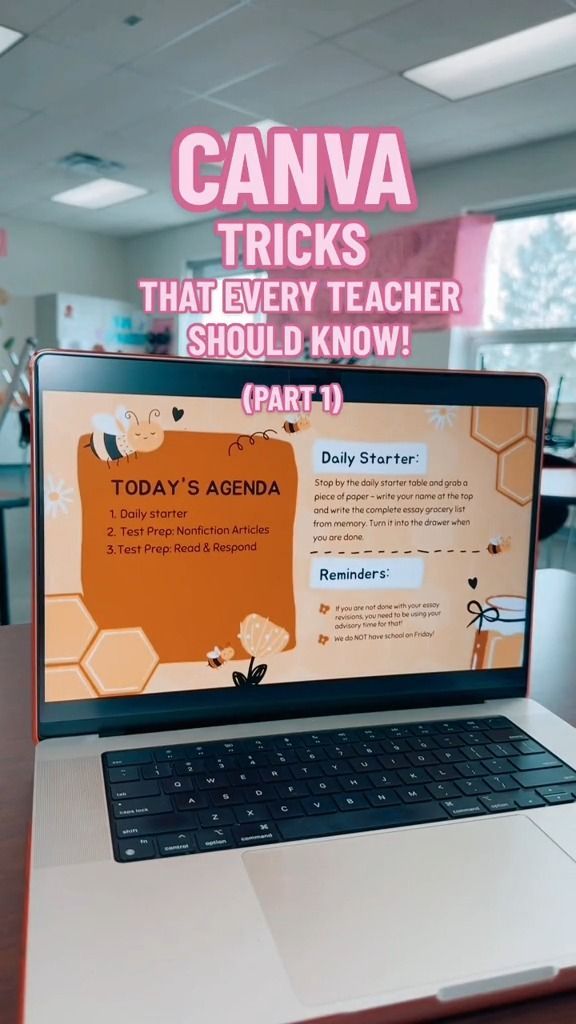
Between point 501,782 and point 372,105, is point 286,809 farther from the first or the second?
point 372,105

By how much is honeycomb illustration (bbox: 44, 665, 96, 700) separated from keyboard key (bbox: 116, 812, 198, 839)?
0.11m

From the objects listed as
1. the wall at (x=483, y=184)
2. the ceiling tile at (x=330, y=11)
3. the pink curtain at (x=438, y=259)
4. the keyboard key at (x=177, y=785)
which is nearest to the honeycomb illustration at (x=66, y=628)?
the keyboard key at (x=177, y=785)

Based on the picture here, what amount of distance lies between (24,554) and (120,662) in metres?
3.14

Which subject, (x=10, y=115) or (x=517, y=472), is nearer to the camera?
(x=517, y=472)

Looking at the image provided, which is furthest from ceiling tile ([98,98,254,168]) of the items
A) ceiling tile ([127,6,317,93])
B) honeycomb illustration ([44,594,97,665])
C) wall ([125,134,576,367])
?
honeycomb illustration ([44,594,97,665])

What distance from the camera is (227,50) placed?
3.44m

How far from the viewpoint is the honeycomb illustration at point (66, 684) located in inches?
19.3

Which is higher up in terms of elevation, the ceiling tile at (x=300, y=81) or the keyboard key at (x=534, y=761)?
the ceiling tile at (x=300, y=81)

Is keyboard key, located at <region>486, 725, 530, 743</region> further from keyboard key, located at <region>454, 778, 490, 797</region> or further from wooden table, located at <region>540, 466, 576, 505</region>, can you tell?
wooden table, located at <region>540, 466, 576, 505</region>

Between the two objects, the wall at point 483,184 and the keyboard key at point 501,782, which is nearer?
the keyboard key at point 501,782

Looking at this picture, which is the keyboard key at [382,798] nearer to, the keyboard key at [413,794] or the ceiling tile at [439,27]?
the keyboard key at [413,794]

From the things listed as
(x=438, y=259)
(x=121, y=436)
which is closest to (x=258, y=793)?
(x=121, y=436)

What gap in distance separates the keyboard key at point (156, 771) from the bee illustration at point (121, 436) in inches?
7.5

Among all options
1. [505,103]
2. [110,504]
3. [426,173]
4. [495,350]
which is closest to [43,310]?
[426,173]
